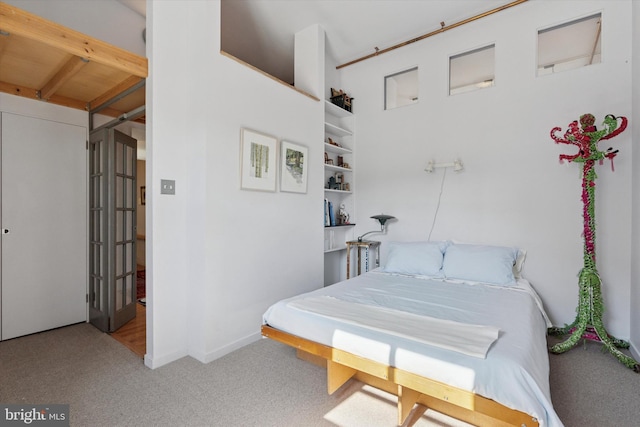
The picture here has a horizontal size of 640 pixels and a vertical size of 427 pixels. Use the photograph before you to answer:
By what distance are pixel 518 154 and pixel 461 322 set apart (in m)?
2.14

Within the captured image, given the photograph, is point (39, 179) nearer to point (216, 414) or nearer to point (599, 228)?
point (216, 414)

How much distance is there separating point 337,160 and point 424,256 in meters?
1.81

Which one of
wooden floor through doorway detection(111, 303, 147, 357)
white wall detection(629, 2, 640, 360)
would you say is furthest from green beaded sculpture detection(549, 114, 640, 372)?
wooden floor through doorway detection(111, 303, 147, 357)

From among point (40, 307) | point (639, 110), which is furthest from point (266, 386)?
point (639, 110)

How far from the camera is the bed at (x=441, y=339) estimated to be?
139 cm

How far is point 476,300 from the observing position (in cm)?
231

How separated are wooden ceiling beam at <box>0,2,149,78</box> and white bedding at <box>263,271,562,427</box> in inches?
83.0

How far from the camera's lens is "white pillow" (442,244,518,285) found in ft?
9.20

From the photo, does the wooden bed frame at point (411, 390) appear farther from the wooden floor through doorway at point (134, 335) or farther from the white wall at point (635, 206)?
the white wall at point (635, 206)

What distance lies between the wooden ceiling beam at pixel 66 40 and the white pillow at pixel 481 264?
123 inches

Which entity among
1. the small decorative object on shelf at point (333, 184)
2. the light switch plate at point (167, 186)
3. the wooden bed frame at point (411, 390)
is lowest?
the wooden bed frame at point (411, 390)

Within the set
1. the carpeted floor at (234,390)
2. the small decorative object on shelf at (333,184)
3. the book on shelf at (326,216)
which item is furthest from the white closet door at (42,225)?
the small decorative object on shelf at (333,184)

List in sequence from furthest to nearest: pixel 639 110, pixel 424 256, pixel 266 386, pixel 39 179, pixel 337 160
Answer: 1. pixel 337 160
2. pixel 424 256
3. pixel 39 179
4. pixel 639 110
5. pixel 266 386

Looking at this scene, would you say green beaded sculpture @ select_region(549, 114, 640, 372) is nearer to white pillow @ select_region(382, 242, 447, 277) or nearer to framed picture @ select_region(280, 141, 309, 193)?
white pillow @ select_region(382, 242, 447, 277)
